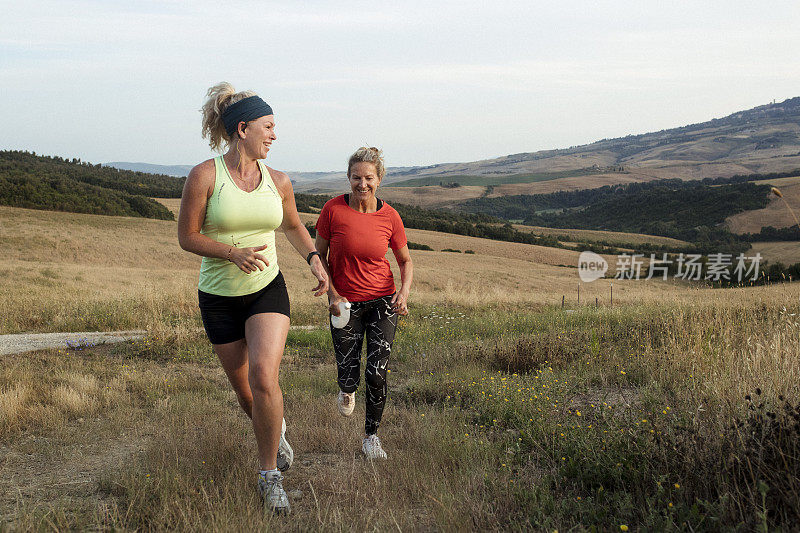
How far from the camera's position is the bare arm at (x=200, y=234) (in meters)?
3.19

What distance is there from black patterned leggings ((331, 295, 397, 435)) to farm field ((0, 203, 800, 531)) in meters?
0.37

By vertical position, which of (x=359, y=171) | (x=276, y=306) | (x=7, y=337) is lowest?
(x=7, y=337)

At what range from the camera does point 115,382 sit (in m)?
5.87

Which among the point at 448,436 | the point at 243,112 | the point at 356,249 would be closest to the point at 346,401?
the point at 448,436

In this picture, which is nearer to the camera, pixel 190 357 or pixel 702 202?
pixel 190 357

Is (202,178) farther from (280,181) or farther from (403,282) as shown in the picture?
(403,282)

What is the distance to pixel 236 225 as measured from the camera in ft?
10.9

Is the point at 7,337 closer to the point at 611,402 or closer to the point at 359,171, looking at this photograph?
the point at 359,171

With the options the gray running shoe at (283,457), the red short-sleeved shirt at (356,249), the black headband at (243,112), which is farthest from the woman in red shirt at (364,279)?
the black headband at (243,112)

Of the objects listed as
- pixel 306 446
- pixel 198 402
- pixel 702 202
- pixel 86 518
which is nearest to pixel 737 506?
pixel 306 446

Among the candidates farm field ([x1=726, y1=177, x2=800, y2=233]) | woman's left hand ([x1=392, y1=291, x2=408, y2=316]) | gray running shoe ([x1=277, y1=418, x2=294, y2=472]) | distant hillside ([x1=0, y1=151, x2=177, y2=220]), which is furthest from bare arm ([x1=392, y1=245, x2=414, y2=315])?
farm field ([x1=726, y1=177, x2=800, y2=233])

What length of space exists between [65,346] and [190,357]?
2279mm

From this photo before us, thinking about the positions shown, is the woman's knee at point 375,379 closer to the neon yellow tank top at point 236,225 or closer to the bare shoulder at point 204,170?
the neon yellow tank top at point 236,225

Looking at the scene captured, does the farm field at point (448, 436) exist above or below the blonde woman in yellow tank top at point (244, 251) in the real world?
below
